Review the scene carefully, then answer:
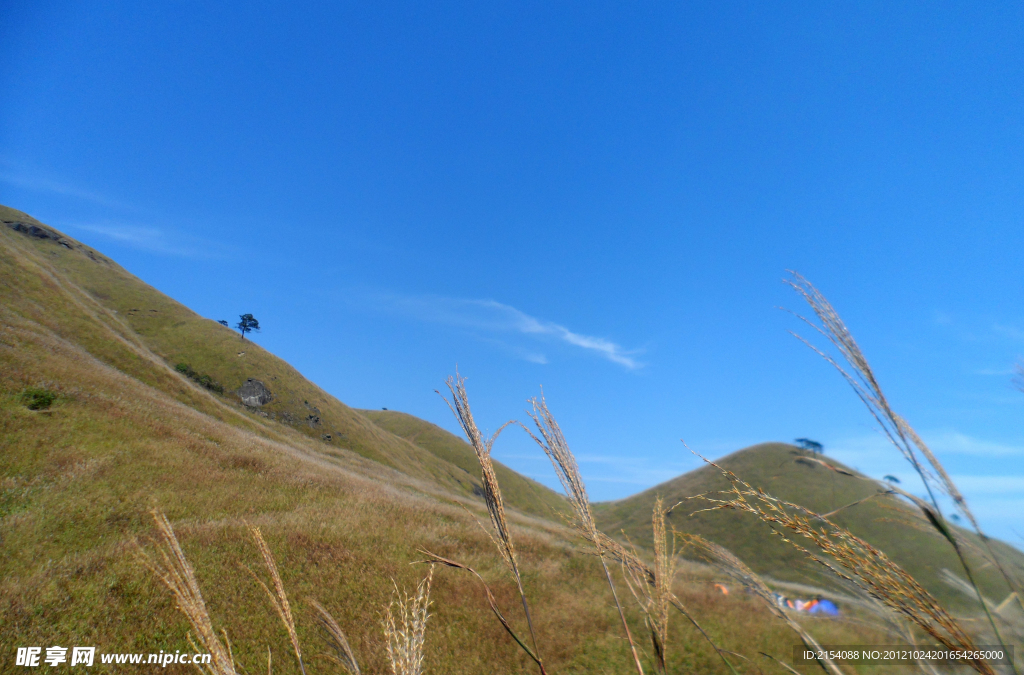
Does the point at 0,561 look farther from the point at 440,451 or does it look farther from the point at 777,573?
the point at 440,451

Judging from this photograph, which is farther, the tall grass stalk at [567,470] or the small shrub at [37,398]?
the small shrub at [37,398]

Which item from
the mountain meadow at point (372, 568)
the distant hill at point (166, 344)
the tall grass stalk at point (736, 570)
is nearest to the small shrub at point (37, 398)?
the mountain meadow at point (372, 568)

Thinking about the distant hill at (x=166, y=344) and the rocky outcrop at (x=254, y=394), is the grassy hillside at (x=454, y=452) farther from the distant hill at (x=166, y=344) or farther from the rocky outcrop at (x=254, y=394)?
the rocky outcrop at (x=254, y=394)

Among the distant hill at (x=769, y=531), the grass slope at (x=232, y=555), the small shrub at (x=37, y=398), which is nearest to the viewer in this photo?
the grass slope at (x=232, y=555)

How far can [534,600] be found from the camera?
12.2 meters

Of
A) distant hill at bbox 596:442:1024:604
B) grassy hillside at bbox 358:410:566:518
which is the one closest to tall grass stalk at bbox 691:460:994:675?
distant hill at bbox 596:442:1024:604

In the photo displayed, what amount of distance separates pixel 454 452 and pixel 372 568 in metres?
93.2

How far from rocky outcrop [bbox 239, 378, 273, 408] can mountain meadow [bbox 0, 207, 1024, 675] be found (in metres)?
32.5

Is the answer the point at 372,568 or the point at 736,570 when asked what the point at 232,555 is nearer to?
the point at 372,568

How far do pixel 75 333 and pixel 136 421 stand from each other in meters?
24.7

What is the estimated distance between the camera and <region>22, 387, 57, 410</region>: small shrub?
17.4 meters

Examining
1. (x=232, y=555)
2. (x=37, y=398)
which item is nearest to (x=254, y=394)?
(x=37, y=398)

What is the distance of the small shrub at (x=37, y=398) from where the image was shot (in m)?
17.4

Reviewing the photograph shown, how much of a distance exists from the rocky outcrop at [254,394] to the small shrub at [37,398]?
42923mm
